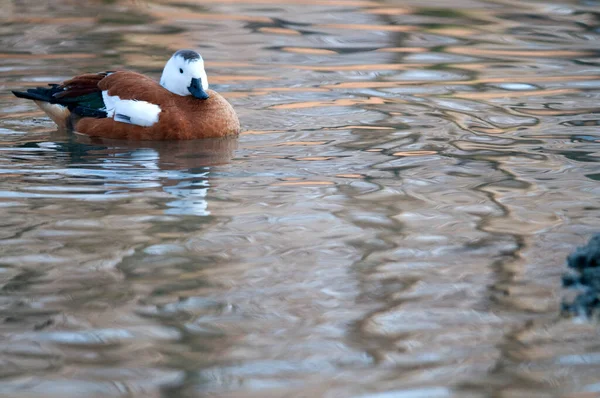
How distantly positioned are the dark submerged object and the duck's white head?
149 inches

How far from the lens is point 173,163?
7277mm

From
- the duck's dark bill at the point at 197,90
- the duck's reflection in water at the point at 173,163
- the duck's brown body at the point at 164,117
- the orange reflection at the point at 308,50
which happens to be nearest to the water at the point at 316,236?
the duck's reflection in water at the point at 173,163

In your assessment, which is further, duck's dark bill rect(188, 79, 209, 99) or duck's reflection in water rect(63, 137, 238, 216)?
duck's dark bill rect(188, 79, 209, 99)

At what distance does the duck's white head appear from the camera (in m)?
7.96

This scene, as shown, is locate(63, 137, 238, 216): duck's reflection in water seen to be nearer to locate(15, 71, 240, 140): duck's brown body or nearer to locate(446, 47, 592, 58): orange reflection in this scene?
locate(15, 71, 240, 140): duck's brown body

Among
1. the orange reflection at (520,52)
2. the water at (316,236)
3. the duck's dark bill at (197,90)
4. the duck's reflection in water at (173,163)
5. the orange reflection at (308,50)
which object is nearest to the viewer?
the water at (316,236)

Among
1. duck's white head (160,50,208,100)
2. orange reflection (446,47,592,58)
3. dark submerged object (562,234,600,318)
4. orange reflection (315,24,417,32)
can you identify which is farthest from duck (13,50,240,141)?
orange reflection (315,24,417,32)

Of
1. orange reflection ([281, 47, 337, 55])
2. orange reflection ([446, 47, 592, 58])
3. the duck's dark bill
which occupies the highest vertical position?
the duck's dark bill

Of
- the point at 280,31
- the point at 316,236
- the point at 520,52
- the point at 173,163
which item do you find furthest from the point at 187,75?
the point at 280,31

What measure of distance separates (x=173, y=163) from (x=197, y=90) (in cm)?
91

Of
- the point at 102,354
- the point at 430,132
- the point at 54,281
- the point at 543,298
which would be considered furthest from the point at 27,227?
the point at 430,132

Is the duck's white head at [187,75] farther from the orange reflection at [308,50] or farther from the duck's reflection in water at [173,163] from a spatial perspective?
the orange reflection at [308,50]

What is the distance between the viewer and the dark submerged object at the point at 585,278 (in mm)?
4504

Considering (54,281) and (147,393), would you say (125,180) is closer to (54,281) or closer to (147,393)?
(54,281)
